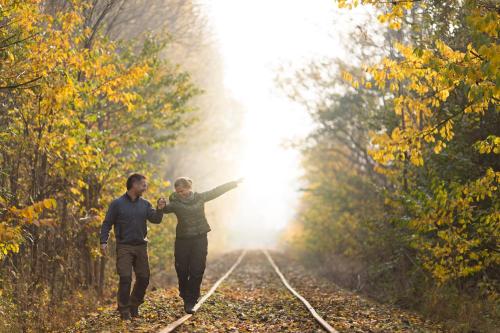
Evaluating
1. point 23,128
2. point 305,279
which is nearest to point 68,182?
point 23,128

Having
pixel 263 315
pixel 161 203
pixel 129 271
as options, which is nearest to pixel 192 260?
pixel 129 271

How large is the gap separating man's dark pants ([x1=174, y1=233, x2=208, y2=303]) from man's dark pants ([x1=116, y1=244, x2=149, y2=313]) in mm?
673

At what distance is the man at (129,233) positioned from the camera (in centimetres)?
809

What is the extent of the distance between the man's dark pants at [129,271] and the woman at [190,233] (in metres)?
0.70

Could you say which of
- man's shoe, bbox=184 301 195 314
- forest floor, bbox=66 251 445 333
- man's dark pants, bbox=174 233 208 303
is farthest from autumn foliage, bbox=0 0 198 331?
man's shoe, bbox=184 301 195 314

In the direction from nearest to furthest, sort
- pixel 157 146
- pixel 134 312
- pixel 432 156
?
pixel 134 312, pixel 432 156, pixel 157 146

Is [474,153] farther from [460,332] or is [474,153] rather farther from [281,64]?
[281,64]

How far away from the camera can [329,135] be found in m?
24.4

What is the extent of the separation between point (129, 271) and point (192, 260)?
1.10 meters

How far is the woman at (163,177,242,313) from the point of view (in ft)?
28.7

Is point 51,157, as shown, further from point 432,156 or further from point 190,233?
point 432,156

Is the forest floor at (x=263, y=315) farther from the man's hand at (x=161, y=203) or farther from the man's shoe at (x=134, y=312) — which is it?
the man's hand at (x=161, y=203)

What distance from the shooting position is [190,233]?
8727 millimetres

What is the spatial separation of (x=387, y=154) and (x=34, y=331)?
573 centimetres
